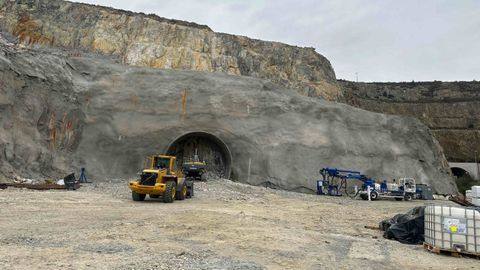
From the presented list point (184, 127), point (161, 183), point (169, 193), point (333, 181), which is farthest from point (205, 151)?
point (169, 193)

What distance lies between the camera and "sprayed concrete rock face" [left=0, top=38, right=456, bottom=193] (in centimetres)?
2181

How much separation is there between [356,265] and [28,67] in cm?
2217

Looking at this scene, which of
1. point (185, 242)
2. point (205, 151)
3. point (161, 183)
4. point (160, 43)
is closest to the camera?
point (185, 242)

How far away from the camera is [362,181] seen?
26.2 meters

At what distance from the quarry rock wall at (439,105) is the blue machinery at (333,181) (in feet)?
115

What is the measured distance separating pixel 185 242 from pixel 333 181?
20464 millimetres

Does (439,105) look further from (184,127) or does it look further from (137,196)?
(137,196)

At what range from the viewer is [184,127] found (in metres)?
26.2

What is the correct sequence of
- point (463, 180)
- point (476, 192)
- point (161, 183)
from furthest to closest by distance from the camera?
point (463, 180), point (161, 183), point (476, 192)

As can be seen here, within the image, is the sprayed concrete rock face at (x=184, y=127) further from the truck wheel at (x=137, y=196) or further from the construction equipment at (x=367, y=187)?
the truck wheel at (x=137, y=196)

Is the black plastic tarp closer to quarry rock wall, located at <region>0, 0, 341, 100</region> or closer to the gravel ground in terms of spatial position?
the gravel ground

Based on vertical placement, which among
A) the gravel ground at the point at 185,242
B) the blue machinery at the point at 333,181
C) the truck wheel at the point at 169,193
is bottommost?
the gravel ground at the point at 185,242

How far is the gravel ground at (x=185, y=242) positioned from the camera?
6.00m

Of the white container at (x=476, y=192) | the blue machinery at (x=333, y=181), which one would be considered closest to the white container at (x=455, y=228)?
the white container at (x=476, y=192)
